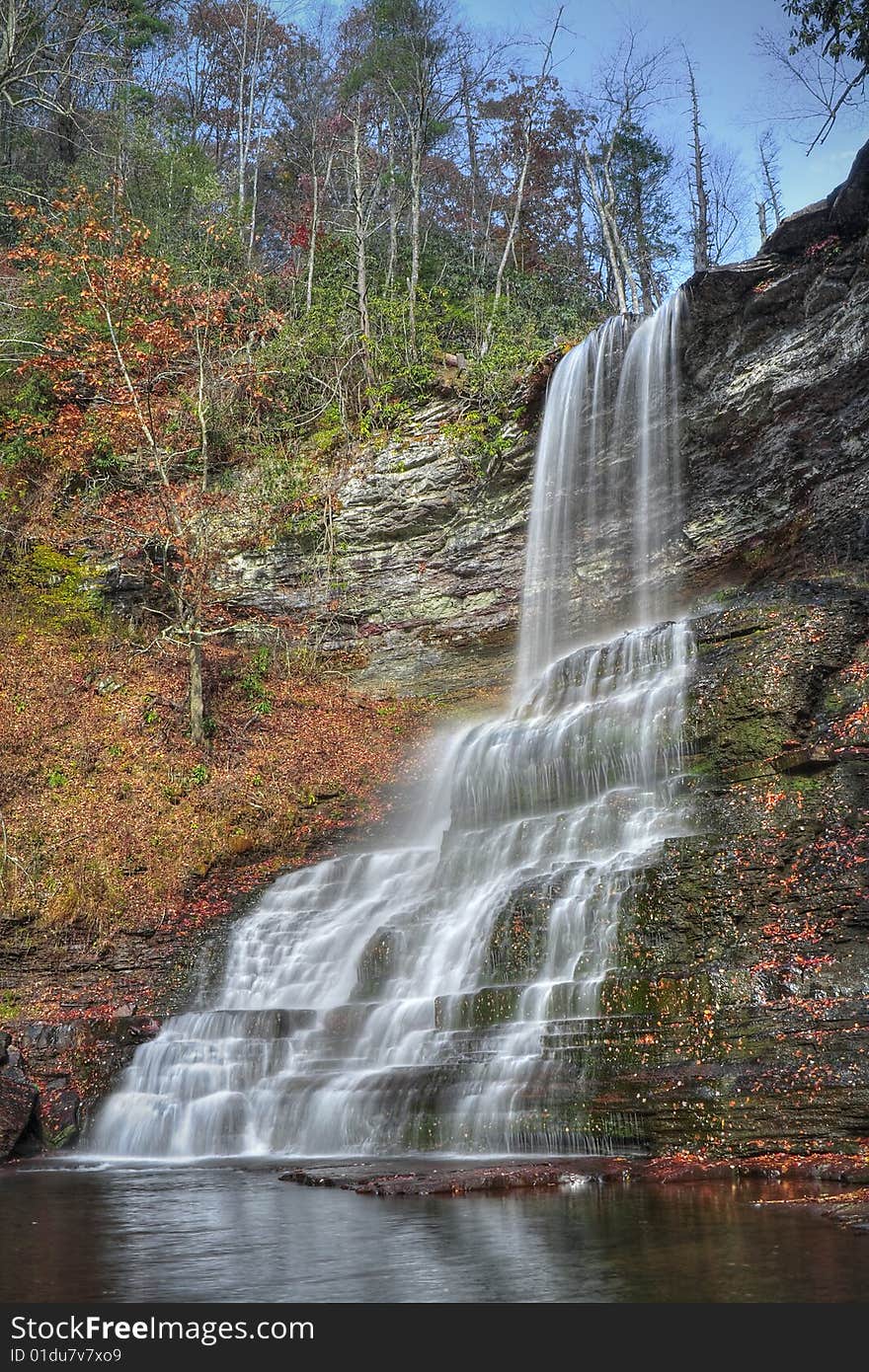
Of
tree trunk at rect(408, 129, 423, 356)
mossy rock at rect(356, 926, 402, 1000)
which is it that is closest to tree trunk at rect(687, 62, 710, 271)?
tree trunk at rect(408, 129, 423, 356)

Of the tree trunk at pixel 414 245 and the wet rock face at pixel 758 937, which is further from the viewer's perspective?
the tree trunk at pixel 414 245

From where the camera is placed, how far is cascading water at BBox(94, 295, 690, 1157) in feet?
29.2

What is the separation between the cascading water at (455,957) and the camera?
8.90m

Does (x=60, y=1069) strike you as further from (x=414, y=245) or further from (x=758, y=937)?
(x=414, y=245)

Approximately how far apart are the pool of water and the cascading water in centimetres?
Result: 188

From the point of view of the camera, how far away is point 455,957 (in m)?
10.9

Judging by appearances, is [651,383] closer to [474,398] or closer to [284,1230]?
[474,398]

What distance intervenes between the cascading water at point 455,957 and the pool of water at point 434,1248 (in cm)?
188

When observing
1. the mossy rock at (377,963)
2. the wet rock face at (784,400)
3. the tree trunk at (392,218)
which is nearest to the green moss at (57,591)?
the tree trunk at (392,218)

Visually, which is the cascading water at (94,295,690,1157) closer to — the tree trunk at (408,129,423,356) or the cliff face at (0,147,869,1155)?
the cliff face at (0,147,869,1155)

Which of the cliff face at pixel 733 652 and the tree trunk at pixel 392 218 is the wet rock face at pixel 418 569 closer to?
the cliff face at pixel 733 652

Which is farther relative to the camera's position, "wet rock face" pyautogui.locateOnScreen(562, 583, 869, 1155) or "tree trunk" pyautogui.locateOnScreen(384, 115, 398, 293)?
"tree trunk" pyautogui.locateOnScreen(384, 115, 398, 293)

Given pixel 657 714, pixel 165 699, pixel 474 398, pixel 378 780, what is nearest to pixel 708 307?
pixel 474 398

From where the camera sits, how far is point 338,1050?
10422mm
